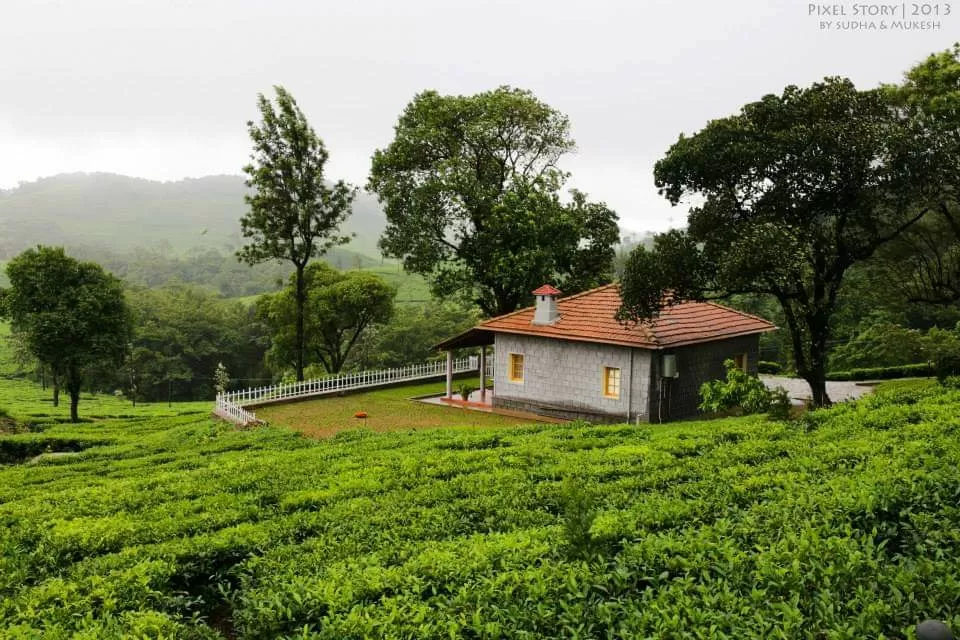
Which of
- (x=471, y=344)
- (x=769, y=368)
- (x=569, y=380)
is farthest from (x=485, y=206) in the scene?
(x=769, y=368)

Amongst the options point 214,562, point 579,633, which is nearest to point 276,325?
point 214,562

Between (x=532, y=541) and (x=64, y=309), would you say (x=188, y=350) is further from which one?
(x=532, y=541)

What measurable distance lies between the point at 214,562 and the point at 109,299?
23.7 m

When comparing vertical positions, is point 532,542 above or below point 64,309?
below

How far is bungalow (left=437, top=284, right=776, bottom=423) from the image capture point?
63.5ft

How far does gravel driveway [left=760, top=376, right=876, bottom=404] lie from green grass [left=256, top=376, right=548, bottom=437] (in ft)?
37.3

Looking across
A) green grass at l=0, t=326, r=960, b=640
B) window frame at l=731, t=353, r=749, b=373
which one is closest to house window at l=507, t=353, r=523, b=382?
window frame at l=731, t=353, r=749, b=373

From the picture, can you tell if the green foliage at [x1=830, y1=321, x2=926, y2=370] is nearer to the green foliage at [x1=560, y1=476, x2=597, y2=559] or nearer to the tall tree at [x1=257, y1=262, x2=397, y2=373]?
the tall tree at [x1=257, y1=262, x2=397, y2=373]

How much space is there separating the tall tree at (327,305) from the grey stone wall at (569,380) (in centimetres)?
1194

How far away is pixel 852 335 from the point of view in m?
35.3

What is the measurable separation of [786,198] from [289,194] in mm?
17979

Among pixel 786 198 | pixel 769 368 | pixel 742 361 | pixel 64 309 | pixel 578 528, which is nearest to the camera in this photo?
pixel 578 528

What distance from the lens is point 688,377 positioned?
20.3 m

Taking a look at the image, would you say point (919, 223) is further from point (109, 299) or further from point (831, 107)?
point (109, 299)
